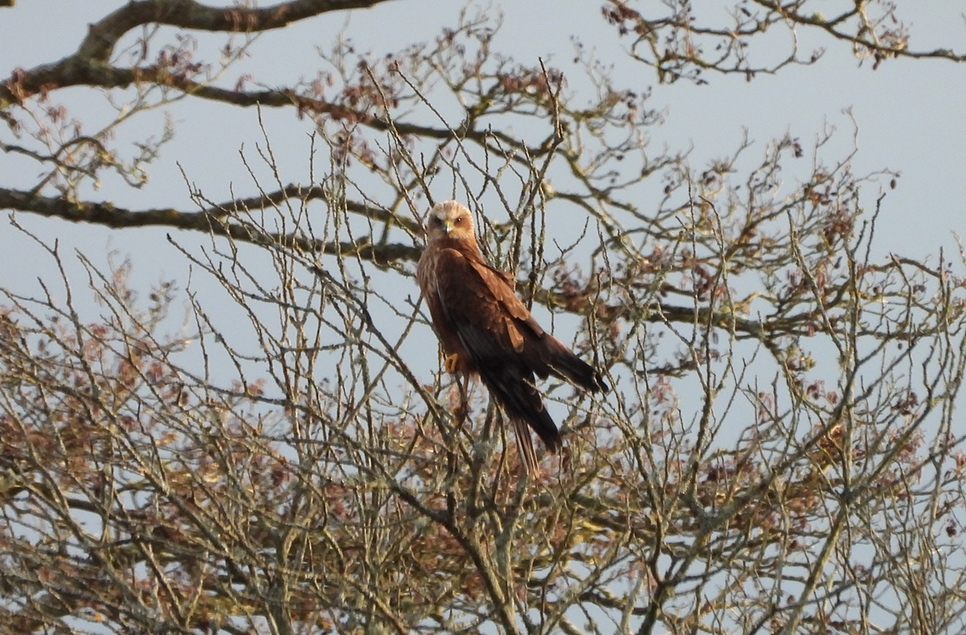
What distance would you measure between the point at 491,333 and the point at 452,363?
0.88 ft

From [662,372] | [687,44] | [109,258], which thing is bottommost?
[662,372]

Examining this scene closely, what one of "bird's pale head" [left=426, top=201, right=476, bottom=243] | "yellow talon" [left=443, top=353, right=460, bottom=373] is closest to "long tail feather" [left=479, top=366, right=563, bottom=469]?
"yellow talon" [left=443, top=353, right=460, bottom=373]

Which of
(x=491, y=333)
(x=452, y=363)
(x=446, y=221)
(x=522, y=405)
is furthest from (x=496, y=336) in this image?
(x=446, y=221)

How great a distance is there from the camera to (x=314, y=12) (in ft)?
27.4

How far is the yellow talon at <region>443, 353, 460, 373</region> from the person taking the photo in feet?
18.0

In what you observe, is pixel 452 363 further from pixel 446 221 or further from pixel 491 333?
pixel 446 221

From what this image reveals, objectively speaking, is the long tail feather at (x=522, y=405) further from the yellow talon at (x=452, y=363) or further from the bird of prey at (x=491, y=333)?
the yellow talon at (x=452, y=363)

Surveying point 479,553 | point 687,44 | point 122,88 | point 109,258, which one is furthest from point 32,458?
point 687,44

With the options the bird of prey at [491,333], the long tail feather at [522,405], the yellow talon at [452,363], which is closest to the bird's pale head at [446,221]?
the bird of prey at [491,333]

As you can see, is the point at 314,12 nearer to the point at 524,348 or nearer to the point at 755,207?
the point at 755,207

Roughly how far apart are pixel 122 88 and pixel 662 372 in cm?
381

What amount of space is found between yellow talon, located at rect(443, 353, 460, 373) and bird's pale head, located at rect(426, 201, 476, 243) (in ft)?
2.11

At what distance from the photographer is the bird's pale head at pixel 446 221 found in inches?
233

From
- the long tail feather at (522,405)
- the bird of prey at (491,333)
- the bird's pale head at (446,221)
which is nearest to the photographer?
the long tail feather at (522,405)
